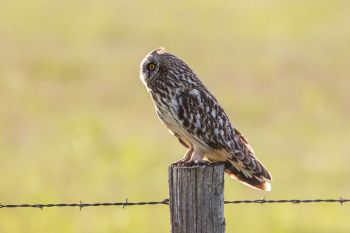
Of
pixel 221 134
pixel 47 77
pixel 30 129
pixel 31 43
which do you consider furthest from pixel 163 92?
pixel 31 43

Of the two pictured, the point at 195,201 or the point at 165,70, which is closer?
the point at 195,201

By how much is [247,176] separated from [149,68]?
1.08 metres

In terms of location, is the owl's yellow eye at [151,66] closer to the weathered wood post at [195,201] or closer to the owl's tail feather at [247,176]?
the owl's tail feather at [247,176]

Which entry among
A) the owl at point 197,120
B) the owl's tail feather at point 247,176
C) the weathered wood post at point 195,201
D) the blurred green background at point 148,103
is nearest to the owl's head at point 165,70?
the owl at point 197,120

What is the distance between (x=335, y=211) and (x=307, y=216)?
1.38 feet

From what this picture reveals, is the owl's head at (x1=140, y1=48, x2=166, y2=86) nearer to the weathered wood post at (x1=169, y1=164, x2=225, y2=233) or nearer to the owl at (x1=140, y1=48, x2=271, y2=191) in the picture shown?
the owl at (x1=140, y1=48, x2=271, y2=191)

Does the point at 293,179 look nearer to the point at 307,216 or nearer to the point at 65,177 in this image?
the point at 307,216

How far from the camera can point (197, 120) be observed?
29.8 ft

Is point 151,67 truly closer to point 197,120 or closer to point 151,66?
point 151,66

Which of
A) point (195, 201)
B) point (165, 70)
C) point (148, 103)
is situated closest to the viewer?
point (195, 201)

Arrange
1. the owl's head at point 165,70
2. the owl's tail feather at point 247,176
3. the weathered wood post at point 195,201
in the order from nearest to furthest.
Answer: the weathered wood post at point 195,201
the owl's tail feather at point 247,176
the owl's head at point 165,70

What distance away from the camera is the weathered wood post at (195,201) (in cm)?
721

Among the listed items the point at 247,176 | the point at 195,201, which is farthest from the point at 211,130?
the point at 195,201

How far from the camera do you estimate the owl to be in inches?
350
